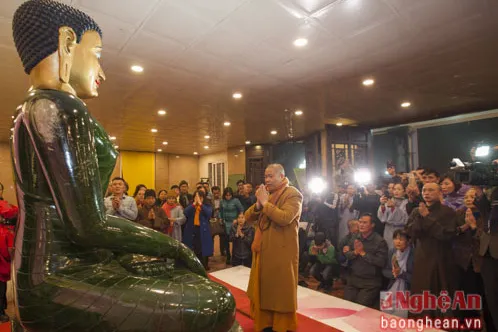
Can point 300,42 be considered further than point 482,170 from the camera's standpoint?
Yes

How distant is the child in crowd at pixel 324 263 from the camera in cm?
420

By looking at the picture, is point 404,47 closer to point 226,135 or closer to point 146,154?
point 226,135

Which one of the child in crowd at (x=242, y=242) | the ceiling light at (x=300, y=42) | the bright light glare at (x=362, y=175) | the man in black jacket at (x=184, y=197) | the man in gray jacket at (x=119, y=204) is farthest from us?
the bright light glare at (x=362, y=175)

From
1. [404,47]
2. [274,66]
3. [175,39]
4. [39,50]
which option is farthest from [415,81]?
[39,50]

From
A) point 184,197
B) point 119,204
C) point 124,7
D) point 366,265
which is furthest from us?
point 184,197

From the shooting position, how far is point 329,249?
4.21m

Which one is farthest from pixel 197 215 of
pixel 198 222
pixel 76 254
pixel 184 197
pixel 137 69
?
pixel 76 254

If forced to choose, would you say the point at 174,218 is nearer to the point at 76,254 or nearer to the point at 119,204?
the point at 119,204

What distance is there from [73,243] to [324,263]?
4072 millimetres

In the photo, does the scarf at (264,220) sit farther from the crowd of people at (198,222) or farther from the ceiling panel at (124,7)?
the crowd of people at (198,222)

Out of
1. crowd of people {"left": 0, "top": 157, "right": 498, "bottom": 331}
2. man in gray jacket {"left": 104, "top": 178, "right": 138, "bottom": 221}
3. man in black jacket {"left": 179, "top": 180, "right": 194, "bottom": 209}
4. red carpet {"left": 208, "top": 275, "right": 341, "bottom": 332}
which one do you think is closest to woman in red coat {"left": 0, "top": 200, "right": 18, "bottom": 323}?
crowd of people {"left": 0, "top": 157, "right": 498, "bottom": 331}

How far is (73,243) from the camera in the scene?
0.71 metres

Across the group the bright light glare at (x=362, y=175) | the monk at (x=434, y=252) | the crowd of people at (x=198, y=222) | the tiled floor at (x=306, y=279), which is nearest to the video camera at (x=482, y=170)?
the monk at (x=434, y=252)

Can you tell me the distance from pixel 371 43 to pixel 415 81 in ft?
6.89
